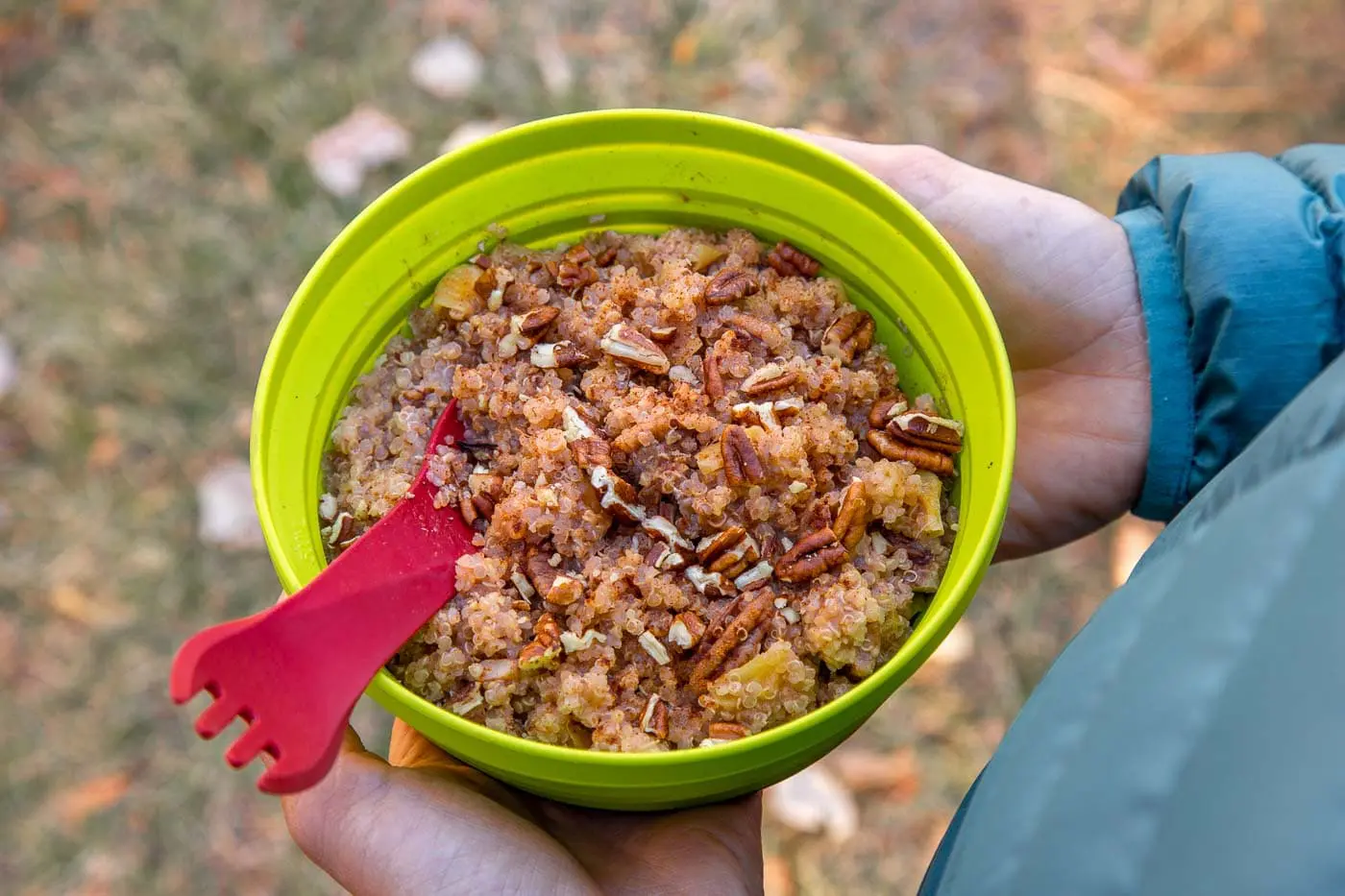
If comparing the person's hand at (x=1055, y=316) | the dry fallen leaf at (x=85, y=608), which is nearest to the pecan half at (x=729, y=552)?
the person's hand at (x=1055, y=316)

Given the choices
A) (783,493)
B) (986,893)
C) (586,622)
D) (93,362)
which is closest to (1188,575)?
(986,893)

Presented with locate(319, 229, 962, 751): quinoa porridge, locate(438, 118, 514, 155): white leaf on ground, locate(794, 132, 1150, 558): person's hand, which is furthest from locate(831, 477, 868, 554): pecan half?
locate(438, 118, 514, 155): white leaf on ground

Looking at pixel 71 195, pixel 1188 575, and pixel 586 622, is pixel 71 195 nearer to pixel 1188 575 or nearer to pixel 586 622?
pixel 586 622

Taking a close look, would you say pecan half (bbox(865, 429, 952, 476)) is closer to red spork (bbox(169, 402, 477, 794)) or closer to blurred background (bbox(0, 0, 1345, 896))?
red spork (bbox(169, 402, 477, 794))

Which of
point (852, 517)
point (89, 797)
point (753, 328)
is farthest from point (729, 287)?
point (89, 797)

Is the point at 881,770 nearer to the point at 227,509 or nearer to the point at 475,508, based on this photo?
the point at 475,508
